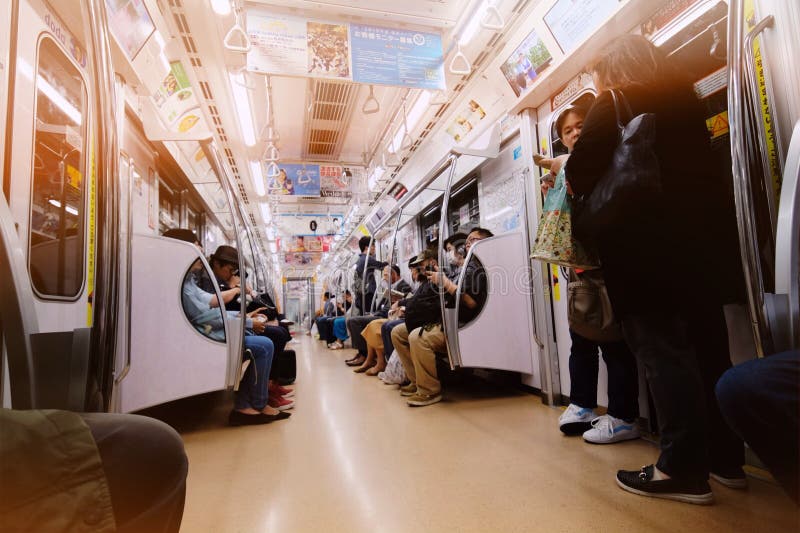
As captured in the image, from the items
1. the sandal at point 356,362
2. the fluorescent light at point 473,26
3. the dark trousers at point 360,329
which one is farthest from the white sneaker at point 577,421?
the sandal at point 356,362

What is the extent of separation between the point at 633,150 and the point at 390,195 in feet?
19.6

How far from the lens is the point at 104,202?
3.05 feet

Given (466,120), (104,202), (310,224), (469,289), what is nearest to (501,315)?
(469,289)

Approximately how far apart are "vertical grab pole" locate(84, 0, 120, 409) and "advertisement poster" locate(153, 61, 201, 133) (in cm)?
309

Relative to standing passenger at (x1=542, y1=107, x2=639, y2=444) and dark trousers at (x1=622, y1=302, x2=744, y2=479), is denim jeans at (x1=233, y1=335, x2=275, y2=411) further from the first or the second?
dark trousers at (x1=622, y1=302, x2=744, y2=479)

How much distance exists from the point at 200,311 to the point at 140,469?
96.3 inches

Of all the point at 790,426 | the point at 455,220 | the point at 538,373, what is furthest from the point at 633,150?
the point at 455,220

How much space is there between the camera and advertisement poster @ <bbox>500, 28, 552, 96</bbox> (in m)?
3.01

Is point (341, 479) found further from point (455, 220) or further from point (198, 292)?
point (455, 220)

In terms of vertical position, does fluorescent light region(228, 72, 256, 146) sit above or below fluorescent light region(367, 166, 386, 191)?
above

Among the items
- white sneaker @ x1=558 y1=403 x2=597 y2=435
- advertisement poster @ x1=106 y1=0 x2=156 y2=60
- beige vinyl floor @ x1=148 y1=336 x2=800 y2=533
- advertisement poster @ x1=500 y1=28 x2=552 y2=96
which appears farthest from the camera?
advertisement poster @ x1=500 y1=28 x2=552 y2=96

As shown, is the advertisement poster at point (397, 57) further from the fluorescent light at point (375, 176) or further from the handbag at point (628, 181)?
the fluorescent light at point (375, 176)

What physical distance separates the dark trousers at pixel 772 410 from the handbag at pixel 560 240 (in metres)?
0.95

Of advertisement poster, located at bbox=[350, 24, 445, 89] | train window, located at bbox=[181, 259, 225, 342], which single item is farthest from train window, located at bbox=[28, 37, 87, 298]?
advertisement poster, located at bbox=[350, 24, 445, 89]
